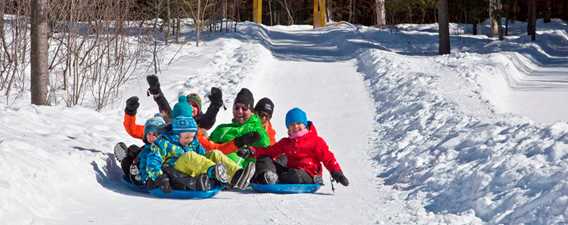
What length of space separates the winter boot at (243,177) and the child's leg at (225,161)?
0.55 feet

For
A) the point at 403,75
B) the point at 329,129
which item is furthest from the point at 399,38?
the point at 329,129

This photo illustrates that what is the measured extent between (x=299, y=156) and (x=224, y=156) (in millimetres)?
754

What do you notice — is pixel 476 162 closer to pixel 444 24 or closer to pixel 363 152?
pixel 363 152

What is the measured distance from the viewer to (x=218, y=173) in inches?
291

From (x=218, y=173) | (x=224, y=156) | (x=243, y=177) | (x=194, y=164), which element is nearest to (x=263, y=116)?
(x=224, y=156)

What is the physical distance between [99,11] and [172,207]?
9143 mm

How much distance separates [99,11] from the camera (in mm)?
15477

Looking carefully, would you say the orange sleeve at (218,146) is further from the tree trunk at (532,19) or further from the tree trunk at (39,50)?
the tree trunk at (532,19)

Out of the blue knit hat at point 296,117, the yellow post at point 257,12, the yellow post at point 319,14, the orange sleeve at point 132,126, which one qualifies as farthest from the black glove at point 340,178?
the yellow post at point 319,14

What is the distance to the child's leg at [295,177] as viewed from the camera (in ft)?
25.9

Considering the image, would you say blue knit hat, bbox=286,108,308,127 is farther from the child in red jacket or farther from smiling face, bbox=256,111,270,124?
smiling face, bbox=256,111,270,124

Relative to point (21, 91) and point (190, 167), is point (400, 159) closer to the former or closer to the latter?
point (190, 167)

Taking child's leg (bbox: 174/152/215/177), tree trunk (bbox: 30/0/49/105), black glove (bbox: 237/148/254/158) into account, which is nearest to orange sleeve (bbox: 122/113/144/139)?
black glove (bbox: 237/148/254/158)

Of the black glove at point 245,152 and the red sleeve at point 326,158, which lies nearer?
the red sleeve at point 326,158
